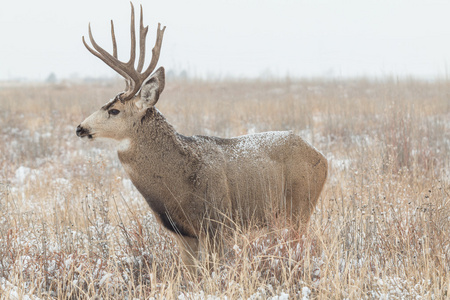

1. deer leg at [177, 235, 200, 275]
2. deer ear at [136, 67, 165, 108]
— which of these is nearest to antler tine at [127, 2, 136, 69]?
deer ear at [136, 67, 165, 108]

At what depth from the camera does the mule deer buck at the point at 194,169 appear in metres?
3.62

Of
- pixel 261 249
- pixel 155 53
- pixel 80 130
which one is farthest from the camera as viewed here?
pixel 155 53

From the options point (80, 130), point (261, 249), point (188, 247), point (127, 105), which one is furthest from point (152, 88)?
point (261, 249)

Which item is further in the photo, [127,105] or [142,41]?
[142,41]

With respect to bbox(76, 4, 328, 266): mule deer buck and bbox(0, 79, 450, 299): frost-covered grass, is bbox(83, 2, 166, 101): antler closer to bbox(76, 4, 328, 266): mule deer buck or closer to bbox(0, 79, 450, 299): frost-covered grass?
bbox(76, 4, 328, 266): mule deer buck

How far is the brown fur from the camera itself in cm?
361

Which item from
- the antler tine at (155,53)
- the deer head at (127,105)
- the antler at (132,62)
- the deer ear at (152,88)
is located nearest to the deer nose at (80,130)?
the deer head at (127,105)

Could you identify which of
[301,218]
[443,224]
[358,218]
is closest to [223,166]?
[301,218]

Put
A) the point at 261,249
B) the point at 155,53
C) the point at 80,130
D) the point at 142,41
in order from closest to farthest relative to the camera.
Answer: the point at 261,249
the point at 80,130
the point at 155,53
the point at 142,41

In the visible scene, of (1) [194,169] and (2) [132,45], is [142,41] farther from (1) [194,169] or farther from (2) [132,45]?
(1) [194,169]

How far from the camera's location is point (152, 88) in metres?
3.67

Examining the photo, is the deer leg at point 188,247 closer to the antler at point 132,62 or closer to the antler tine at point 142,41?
the antler at point 132,62

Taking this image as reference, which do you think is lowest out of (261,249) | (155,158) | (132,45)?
(261,249)

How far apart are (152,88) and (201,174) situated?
0.77 metres
